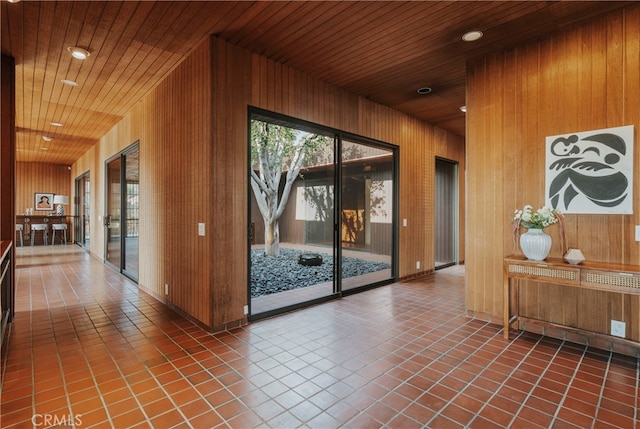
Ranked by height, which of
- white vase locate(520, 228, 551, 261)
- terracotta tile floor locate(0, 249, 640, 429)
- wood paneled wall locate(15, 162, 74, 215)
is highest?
wood paneled wall locate(15, 162, 74, 215)

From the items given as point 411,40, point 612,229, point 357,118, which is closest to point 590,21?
point 411,40

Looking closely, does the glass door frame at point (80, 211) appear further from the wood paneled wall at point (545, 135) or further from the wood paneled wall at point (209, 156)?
the wood paneled wall at point (545, 135)

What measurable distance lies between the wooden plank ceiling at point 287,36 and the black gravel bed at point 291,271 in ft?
10.8

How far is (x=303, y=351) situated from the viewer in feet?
9.27

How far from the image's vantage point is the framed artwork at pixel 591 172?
2.77 m

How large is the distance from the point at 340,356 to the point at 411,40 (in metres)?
3.18

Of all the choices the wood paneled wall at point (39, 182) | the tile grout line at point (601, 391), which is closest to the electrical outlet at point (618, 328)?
the tile grout line at point (601, 391)

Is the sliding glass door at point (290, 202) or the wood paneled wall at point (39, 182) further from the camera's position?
the wood paneled wall at point (39, 182)

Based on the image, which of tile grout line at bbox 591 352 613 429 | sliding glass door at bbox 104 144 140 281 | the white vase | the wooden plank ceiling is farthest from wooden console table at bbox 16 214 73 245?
tile grout line at bbox 591 352 613 429

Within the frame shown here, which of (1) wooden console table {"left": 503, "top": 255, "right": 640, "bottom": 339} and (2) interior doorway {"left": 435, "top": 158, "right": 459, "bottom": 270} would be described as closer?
(1) wooden console table {"left": 503, "top": 255, "right": 640, "bottom": 339}

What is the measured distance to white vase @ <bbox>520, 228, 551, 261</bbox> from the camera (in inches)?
115

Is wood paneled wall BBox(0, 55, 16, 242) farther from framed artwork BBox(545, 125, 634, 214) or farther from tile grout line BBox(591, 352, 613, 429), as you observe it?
framed artwork BBox(545, 125, 634, 214)

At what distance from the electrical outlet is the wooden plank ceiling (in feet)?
9.11

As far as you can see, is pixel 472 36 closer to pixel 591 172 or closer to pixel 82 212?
pixel 591 172
